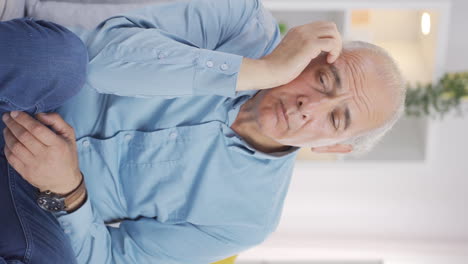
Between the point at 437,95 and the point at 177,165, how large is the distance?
2.07m

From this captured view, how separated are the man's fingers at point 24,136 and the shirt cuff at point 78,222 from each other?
0.71 ft

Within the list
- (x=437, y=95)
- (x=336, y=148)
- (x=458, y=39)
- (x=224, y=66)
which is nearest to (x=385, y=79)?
(x=336, y=148)

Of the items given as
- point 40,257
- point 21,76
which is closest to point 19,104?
point 21,76

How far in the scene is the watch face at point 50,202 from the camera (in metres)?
1.42

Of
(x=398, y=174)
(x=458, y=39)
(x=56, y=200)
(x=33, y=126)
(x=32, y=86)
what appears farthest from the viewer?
(x=398, y=174)

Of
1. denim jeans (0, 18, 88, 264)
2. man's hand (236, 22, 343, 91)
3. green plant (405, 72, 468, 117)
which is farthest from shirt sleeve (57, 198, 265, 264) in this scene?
green plant (405, 72, 468, 117)

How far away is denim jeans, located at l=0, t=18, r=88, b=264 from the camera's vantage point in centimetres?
116

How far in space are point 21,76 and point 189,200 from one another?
2.25 ft

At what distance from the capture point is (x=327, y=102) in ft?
4.91

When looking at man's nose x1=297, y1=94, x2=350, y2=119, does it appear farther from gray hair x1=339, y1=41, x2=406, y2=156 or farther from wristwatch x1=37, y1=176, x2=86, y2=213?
wristwatch x1=37, y1=176, x2=86, y2=213

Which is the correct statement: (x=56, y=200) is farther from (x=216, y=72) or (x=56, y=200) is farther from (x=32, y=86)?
(x=216, y=72)

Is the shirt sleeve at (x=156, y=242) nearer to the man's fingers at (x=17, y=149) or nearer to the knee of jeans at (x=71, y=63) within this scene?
the man's fingers at (x=17, y=149)

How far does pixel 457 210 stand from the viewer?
3.87 m

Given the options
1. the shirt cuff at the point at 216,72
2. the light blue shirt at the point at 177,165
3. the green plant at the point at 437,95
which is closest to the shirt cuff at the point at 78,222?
the light blue shirt at the point at 177,165
